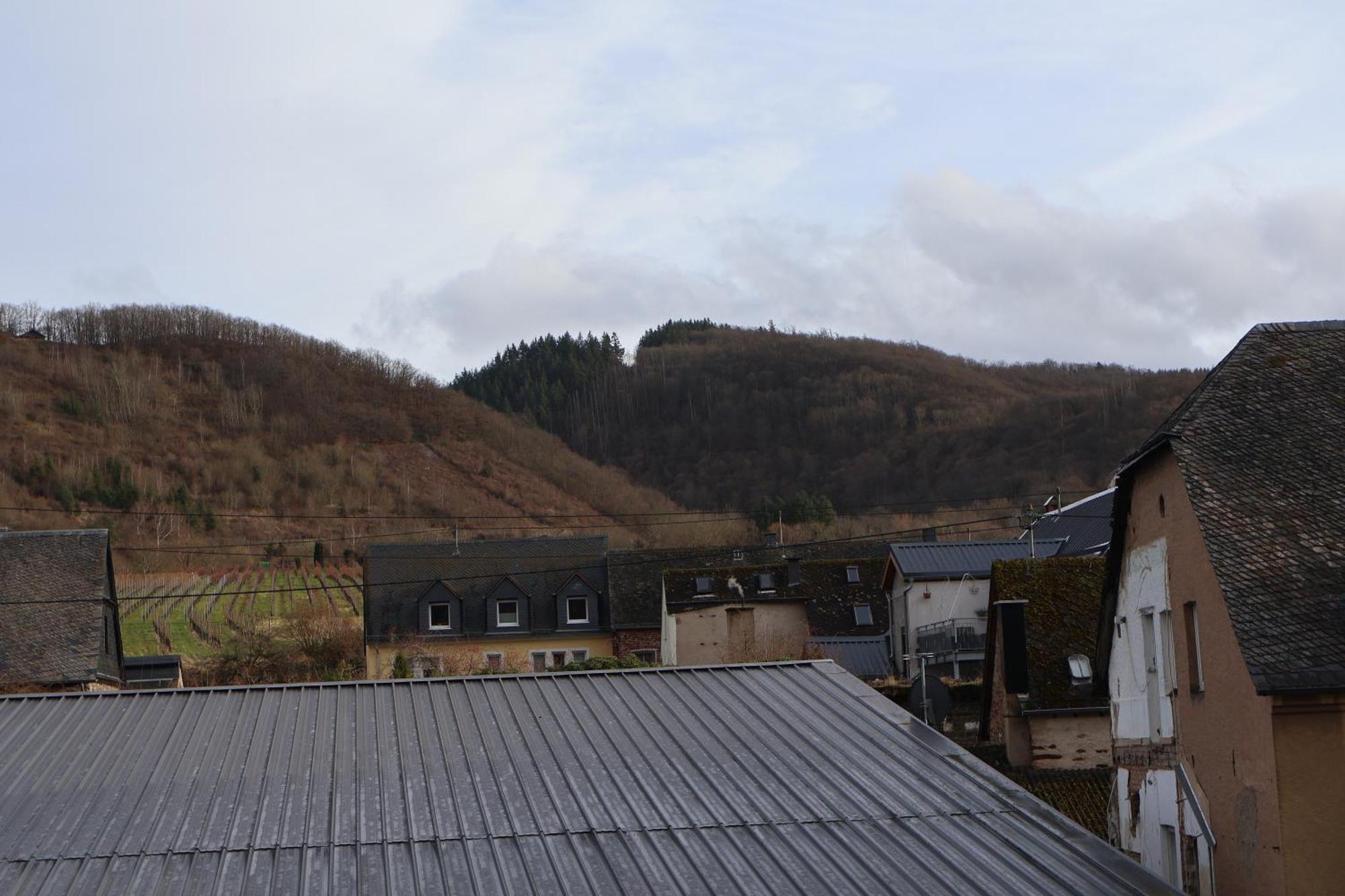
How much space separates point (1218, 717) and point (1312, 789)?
72.1 inches

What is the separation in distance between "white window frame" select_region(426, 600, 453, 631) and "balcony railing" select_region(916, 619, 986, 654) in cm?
2037

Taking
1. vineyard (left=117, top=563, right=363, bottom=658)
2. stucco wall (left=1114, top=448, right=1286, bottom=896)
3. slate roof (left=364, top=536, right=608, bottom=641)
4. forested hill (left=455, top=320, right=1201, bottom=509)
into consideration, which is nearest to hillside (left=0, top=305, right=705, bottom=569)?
vineyard (left=117, top=563, right=363, bottom=658)

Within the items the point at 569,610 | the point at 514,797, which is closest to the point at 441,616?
the point at 569,610

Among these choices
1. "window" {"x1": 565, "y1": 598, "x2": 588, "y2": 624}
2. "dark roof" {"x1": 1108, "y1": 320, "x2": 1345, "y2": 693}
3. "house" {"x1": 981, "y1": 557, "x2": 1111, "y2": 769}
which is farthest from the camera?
"window" {"x1": 565, "y1": 598, "x2": 588, "y2": 624}

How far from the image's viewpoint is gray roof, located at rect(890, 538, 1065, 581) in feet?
144

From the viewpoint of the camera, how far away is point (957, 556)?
44.8 m

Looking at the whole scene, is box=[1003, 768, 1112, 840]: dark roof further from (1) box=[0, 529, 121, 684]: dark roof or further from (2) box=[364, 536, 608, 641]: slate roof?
(2) box=[364, 536, 608, 641]: slate roof

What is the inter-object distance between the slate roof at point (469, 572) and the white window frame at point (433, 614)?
0.63m

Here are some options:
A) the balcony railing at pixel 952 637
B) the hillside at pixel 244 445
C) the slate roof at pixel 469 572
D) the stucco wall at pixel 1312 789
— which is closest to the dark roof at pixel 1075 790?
the stucco wall at pixel 1312 789

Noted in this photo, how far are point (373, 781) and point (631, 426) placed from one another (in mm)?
120297

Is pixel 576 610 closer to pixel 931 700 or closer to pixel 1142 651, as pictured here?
pixel 1142 651

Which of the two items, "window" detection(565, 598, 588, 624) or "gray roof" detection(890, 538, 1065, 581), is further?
"window" detection(565, 598, 588, 624)

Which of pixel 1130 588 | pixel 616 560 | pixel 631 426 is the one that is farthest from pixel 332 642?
pixel 631 426

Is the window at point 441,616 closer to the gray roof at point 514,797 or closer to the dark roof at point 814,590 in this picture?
the dark roof at point 814,590
